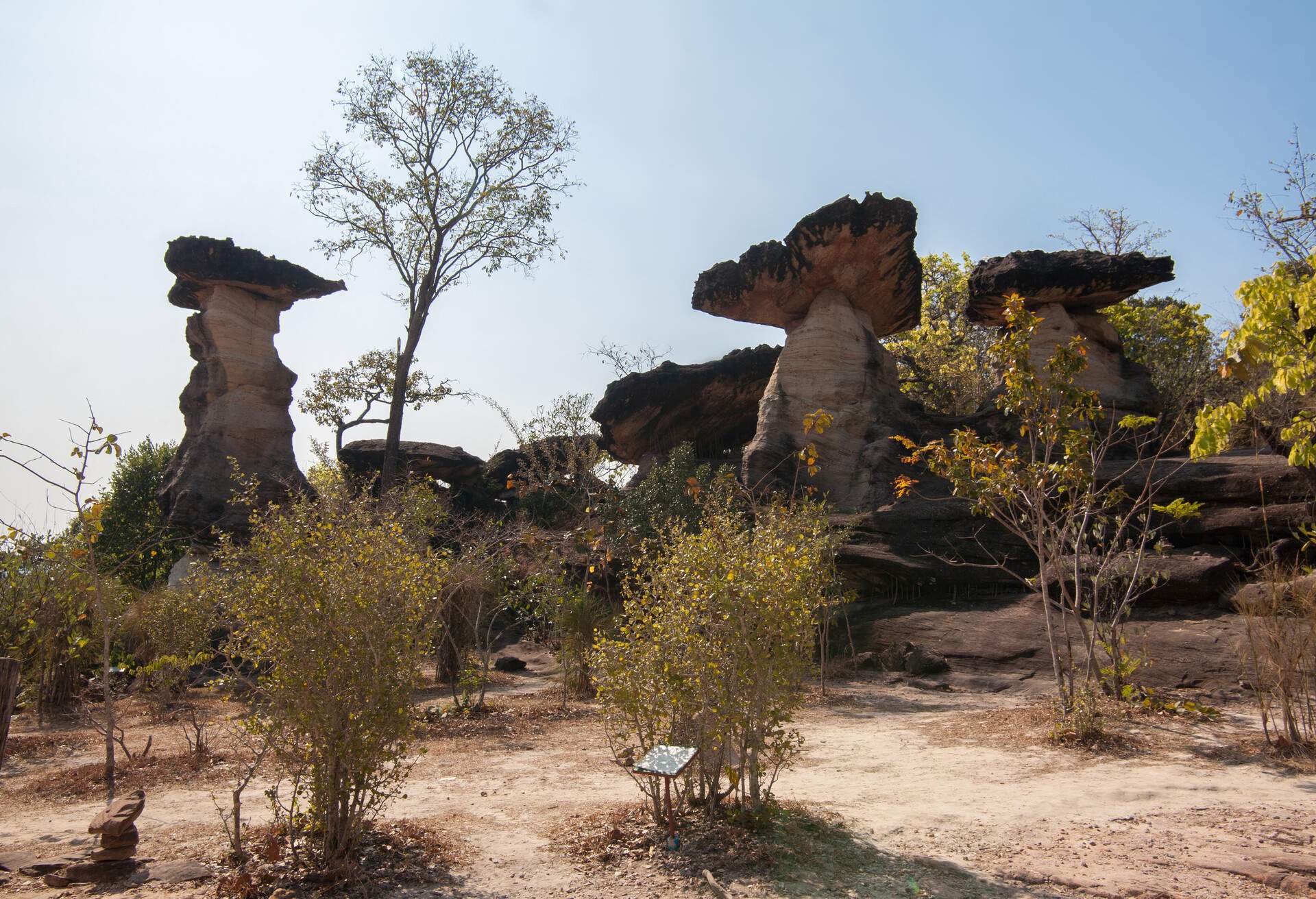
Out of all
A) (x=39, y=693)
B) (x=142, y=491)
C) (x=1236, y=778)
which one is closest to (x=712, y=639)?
(x=1236, y=778)

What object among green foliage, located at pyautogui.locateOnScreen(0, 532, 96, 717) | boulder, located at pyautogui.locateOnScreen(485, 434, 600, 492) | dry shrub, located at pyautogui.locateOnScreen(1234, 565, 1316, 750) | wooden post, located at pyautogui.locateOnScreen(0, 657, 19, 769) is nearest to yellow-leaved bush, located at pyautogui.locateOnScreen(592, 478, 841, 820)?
dry shrub, located at pyautogui.locateOnScreen(1234, 565, 1316, 750)

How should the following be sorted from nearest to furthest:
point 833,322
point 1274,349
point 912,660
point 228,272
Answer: point 1274,349, point 912,660, point 833,322, point 228,272

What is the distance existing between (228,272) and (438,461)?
6.89 m

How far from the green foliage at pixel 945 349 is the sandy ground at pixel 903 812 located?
16.3 m

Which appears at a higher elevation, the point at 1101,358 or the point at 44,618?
the point at 1101,358

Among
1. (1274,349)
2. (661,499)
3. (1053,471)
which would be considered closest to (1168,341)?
(661,499)

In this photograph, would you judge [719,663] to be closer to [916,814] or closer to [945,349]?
[916,814]

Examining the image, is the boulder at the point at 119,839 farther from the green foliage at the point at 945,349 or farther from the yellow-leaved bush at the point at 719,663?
the green foliage at the point at 945,349

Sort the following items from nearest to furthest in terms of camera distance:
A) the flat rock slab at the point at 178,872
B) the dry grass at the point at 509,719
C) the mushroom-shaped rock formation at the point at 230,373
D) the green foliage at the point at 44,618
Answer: the flat rock slab at the point at 178,872
the dry grass at the point at 509,719
the green foliage at the point at 44,618
the mushroom-shaped rock formation at the point at 230,373

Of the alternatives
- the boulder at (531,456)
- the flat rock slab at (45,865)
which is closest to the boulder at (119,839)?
the flat rock slab at (45,865)

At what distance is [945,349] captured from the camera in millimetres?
27578

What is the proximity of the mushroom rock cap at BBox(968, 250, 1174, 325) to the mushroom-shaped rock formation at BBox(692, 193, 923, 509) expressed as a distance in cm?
179

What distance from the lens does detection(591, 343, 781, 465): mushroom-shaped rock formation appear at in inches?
797

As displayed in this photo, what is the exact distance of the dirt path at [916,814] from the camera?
14.6ft
